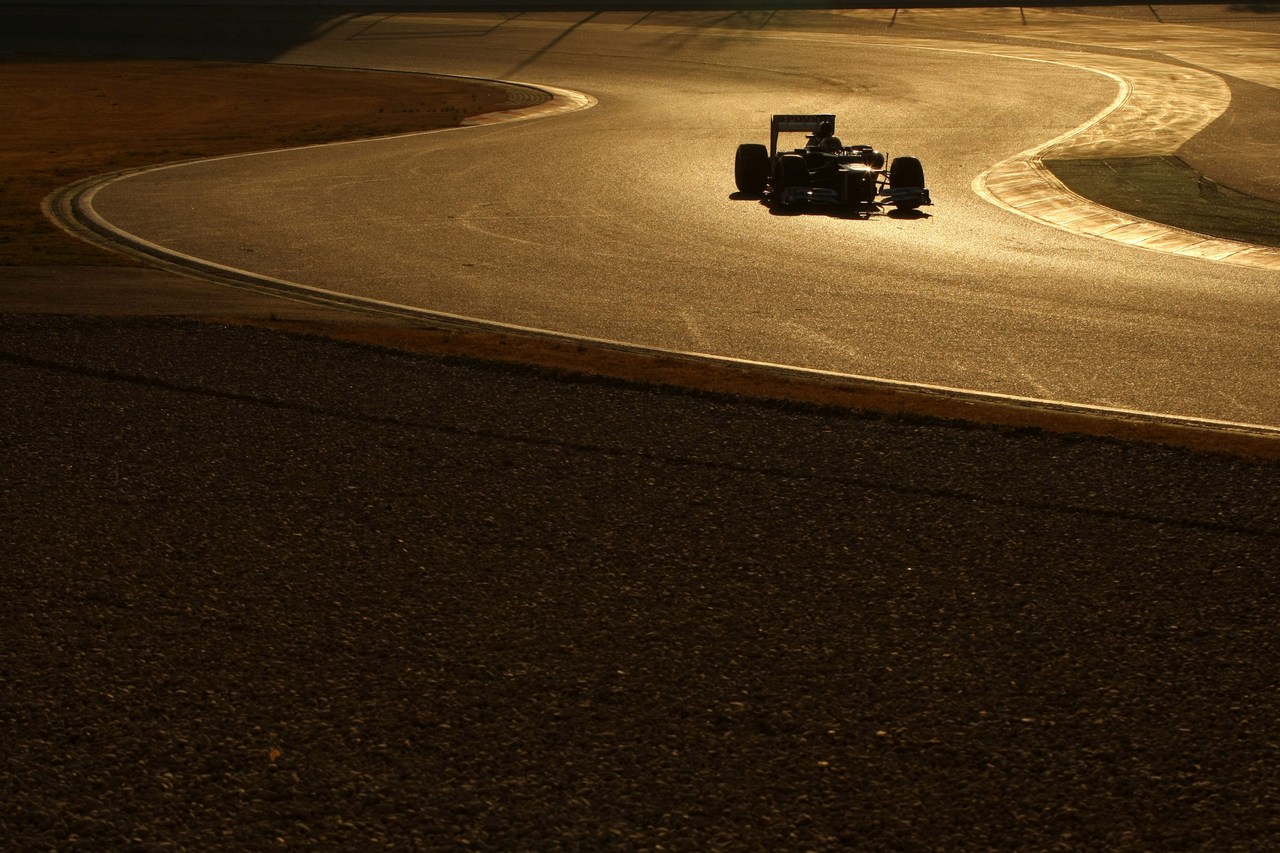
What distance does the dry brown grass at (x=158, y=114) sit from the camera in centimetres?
1800

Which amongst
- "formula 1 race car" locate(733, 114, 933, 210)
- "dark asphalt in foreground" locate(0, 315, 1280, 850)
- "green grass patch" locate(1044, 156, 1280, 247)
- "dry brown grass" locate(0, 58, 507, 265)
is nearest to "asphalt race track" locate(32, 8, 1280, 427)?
"formula 1 race car" locate(733, 114, 933, 210)

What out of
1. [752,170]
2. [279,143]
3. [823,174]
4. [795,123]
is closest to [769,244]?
[823,174]

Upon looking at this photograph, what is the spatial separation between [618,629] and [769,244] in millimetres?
10258

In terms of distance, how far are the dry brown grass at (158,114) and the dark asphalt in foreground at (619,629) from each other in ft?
24.6

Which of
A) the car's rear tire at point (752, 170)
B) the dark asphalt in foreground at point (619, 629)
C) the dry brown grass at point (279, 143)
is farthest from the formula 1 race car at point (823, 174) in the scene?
the dark asphalt in foreground at point (619, 629)

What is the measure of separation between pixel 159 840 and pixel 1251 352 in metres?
8.92

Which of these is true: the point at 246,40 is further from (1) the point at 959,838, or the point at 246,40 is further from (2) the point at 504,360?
(1) the point at 959,838

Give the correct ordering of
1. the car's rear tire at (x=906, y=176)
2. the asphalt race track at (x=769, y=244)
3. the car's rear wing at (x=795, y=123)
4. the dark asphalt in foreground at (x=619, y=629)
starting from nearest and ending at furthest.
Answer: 1. the dark asphalt in foreground at (x=619, y=629)
2. the asphalt race track at (x=769, y=244)
3. the car's rear tire at (x=906, y=176)
4. the car's rear wing at (x=795, y=123)

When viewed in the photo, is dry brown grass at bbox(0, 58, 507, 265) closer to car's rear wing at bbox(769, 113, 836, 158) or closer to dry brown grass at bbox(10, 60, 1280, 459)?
dry brown grass at bbox(10, 60, 1280, 459)

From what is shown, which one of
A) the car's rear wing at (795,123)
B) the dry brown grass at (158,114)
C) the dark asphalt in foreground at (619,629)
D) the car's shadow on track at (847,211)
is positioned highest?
the car's rear wing at (795,123)

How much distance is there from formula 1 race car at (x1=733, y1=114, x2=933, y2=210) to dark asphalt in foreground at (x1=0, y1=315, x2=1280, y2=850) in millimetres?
9820

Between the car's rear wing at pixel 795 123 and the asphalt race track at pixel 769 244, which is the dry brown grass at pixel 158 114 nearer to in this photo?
the asphalt race track at pixel 769 244

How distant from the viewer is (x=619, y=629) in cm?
520

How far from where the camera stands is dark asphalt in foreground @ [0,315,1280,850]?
13.2 feet
